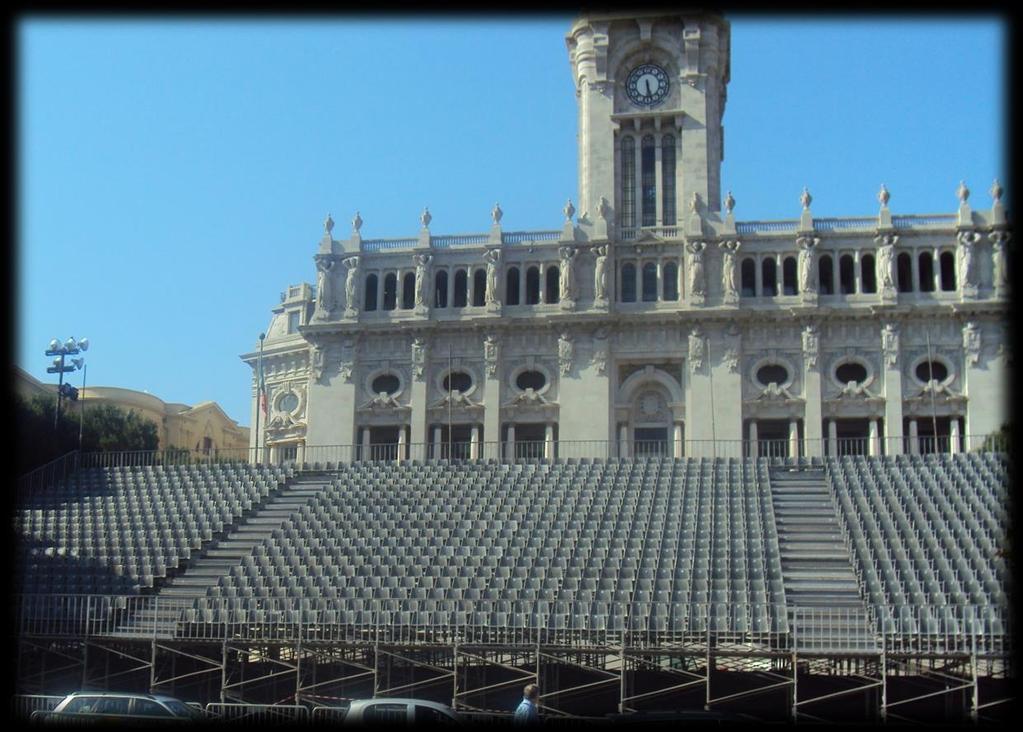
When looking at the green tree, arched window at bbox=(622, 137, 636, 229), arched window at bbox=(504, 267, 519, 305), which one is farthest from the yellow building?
arched window at bbox=(622, 137, 636, 229)

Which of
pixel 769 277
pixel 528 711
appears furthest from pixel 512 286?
pixel 528 711

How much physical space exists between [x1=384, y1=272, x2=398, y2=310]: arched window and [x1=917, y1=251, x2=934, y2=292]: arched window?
25.8 m

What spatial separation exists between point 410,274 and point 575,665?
33813mm

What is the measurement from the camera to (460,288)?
208ft

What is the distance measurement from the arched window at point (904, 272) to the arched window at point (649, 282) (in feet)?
37.6

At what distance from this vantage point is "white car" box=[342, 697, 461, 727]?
2430cm

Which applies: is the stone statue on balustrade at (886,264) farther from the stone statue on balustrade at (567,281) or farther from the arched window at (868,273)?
the stone statue on balustrade at (567,281)

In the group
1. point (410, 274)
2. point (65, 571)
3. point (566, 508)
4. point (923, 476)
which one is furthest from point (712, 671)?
point (410, 274)

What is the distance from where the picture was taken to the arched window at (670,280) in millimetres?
60875

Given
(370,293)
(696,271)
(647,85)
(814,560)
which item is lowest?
(814,560)

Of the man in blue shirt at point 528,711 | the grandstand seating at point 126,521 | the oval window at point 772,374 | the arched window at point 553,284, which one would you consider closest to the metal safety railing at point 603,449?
the grandstand seating at point 126,521

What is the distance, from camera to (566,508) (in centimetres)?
4509

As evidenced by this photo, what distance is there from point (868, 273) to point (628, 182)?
42.1 ft

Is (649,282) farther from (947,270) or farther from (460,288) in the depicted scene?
(947,270)
